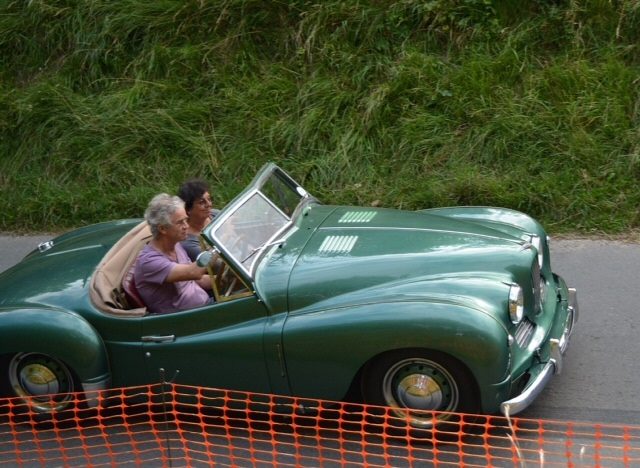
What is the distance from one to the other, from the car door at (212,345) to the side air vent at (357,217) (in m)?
1.04

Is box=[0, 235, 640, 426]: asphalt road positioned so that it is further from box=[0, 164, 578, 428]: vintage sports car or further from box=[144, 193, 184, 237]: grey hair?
box=[144, 193, 184, 237]: grey hair

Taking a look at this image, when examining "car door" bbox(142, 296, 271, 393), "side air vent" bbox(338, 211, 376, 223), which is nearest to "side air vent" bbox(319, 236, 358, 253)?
"side air vent" bbox(338, 211, 376, 223)

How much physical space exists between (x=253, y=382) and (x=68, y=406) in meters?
1.14

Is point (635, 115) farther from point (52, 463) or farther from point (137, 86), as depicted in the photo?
point (52, 463)

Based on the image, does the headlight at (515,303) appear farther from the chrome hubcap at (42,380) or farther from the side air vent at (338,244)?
the chrome hubcap at (42,380)

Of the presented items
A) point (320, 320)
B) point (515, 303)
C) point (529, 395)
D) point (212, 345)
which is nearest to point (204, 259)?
point (212, 345)

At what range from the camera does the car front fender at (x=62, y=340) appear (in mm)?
5066

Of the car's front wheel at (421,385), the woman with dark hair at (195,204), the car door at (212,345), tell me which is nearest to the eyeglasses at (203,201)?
the woman with dark hair at (195,204)

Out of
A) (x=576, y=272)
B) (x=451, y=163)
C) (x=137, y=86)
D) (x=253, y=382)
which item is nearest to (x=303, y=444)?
(x=253, y=382)

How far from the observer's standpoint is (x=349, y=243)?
5375mm

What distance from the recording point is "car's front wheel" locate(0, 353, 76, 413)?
526 cm

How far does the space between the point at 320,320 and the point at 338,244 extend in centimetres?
69

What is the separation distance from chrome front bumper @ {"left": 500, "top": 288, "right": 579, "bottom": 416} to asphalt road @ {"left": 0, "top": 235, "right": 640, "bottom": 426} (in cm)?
35

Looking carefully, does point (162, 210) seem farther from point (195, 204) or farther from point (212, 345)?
point (212, 345)
